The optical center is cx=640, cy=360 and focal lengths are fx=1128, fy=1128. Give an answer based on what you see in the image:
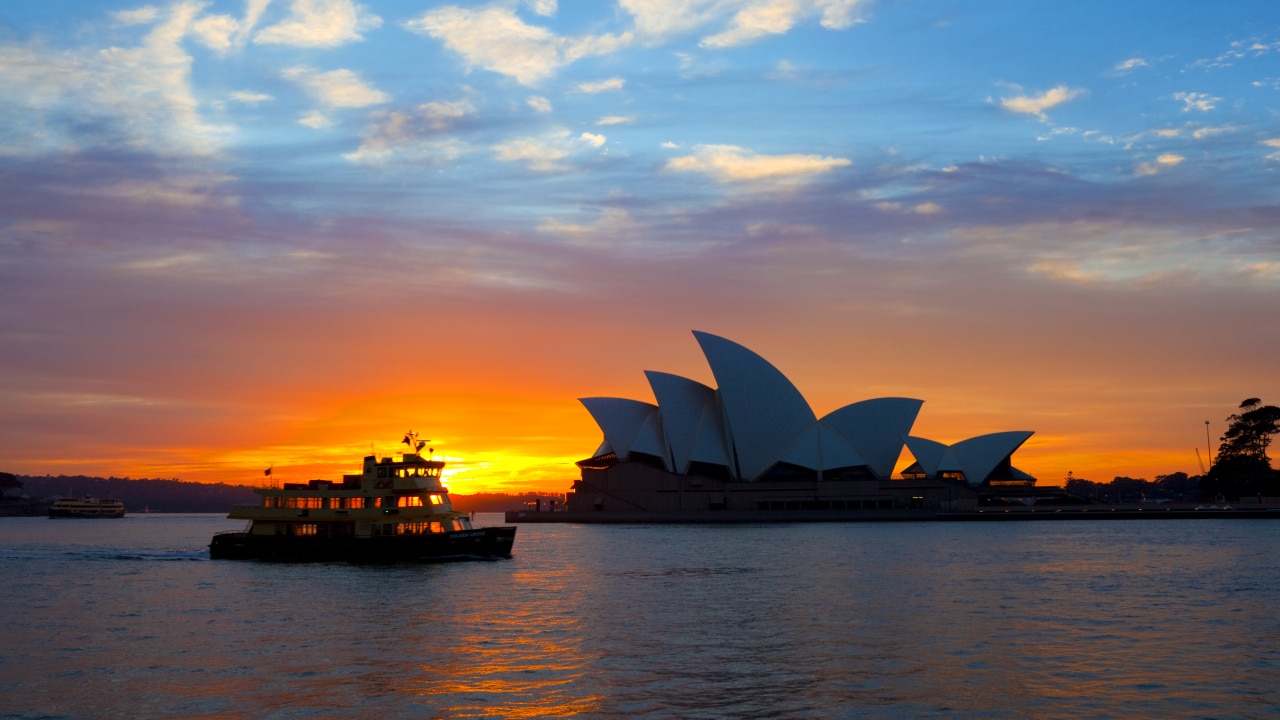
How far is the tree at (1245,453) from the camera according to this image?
466ft

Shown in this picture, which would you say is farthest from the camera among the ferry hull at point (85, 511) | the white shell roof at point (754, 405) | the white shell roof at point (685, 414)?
the ferry hull at point (85, 511)

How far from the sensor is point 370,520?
5666 centimetres

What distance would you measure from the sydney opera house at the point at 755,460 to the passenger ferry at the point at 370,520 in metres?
62.7

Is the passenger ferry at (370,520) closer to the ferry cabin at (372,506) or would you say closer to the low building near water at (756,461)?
the ferry cabin at (372,506)

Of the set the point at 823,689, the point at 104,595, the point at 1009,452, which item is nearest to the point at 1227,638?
the point at 823,689

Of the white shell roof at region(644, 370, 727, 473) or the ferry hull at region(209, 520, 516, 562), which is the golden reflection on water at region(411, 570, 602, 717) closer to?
the ferry hull at region(209, 520, 516, 562)

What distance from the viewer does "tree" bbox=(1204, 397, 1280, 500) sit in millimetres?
142000

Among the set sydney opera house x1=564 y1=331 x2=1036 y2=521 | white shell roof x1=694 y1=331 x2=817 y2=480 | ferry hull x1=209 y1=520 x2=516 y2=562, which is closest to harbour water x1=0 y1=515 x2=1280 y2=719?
ferry hull x1=209 y1=520 x2=516 y2=562

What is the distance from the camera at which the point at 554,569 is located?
181 ft

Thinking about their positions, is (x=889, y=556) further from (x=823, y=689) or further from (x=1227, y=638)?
(x=823, y=689)

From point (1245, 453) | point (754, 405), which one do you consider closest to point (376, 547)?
point (754, 405)

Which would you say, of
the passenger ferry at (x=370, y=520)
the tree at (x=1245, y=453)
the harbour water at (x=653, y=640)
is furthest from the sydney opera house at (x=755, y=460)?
the harbour water at (x=653, y=640)

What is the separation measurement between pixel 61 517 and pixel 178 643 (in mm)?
181751

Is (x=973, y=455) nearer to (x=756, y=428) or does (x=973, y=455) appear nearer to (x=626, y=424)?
(x=756, y=428)
